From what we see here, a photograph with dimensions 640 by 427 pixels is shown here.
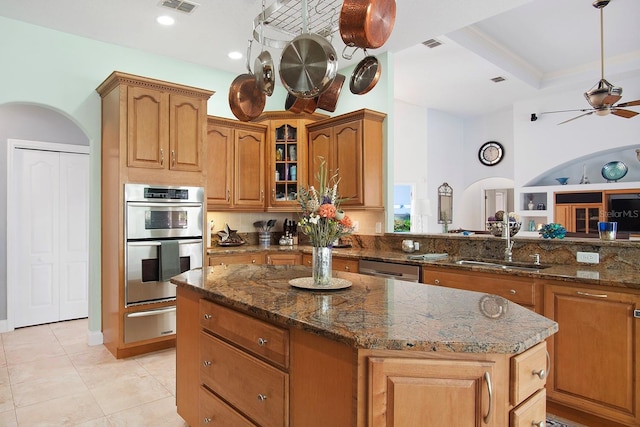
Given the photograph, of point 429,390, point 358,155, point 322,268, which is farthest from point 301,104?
point 358,155

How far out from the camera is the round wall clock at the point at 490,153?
8.41 m

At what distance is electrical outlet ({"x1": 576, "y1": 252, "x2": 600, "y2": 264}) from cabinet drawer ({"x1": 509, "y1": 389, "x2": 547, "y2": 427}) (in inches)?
75.5

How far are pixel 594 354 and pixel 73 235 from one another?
5459mm

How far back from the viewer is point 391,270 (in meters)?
3.67

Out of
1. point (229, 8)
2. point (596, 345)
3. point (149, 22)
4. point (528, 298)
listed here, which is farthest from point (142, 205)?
point (596, 345)

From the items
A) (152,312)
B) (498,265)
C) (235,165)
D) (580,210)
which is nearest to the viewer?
(498,265)

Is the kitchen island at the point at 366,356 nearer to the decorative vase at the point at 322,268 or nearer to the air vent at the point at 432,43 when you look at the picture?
the decorative vase at the point at 322,268

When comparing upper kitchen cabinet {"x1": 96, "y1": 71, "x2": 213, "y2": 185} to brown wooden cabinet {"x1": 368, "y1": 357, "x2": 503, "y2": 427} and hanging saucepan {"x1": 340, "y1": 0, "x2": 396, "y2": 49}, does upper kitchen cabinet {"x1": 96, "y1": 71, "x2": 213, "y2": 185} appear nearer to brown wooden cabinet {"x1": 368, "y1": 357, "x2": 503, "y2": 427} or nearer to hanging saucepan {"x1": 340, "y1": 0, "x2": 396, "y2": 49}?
hanging saucepan {"x1": 340, "y1": 0, "x2": 396, "y2": 49}

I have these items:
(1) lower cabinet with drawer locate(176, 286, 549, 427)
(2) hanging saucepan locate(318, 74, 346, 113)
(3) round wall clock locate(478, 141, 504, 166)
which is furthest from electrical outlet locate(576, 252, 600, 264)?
(3) round wall clock locate(478, 141, 504, 166)

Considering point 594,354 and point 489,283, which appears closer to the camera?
point 594,354

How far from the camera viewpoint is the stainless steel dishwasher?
346cm

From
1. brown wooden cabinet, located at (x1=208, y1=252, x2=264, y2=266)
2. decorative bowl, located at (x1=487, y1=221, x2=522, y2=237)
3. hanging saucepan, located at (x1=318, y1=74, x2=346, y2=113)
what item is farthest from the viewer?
brown wooden cabinet, located at (x1=208, y1=252, x2=264, y2=266)

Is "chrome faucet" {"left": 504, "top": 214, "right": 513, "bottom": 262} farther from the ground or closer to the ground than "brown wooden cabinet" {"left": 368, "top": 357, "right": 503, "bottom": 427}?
farther from the ground

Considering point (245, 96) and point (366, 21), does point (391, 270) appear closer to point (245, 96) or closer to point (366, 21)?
point (245, 96)
